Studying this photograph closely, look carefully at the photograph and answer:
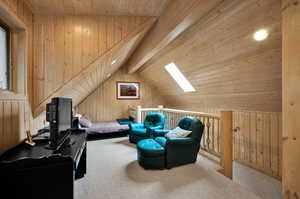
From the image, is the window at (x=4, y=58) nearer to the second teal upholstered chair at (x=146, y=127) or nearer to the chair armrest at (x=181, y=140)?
the chair armrest at (x=181, y=140)

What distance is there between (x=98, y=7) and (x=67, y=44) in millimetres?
786

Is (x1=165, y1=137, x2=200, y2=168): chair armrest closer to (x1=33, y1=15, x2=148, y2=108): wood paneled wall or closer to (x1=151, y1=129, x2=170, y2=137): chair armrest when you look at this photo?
(x1=151, y1=129, x2=170, y2=137): chair armrest

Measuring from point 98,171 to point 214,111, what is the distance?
11.9 ft

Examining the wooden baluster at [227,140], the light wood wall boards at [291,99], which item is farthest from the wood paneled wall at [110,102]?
the light wood wall boards at [291,99]

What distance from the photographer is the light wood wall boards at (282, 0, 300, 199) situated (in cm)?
93

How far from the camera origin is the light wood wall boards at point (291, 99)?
3.06ft

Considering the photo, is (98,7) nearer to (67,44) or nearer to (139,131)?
(67,44)

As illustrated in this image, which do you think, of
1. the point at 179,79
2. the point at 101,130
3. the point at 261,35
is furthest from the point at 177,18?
the point at 101,130

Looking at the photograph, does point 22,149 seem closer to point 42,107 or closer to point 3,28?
point 42,107

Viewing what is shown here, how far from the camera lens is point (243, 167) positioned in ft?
10.9

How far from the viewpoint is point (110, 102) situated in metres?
6.19

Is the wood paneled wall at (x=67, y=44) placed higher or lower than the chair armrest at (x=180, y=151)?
higher

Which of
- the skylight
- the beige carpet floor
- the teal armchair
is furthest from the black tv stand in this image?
the skylight

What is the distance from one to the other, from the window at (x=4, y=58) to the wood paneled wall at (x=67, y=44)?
1.39 ft
